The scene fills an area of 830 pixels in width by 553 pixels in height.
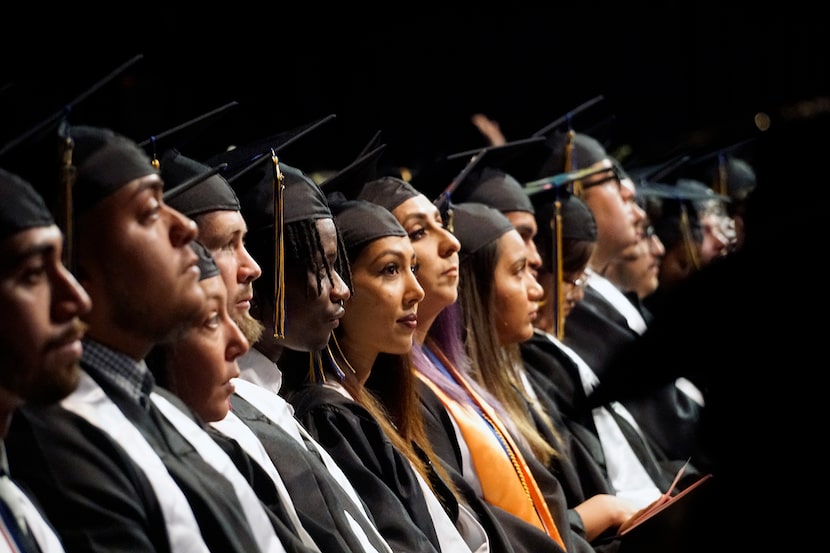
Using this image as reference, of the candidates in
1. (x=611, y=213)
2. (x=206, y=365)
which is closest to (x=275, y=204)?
(x=206, y=365)

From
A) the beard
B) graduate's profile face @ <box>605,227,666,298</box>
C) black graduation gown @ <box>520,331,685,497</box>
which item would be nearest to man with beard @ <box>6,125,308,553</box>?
the beard

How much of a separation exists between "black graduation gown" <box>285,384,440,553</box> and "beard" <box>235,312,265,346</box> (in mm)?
359

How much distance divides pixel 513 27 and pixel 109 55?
3.29 m

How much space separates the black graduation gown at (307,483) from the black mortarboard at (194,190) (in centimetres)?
38

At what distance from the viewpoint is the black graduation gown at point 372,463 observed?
2.94m

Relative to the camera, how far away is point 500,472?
140 inches

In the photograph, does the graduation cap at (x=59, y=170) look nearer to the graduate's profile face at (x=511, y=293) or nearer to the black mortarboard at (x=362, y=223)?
the black mortarboard at (x=362, y=223)

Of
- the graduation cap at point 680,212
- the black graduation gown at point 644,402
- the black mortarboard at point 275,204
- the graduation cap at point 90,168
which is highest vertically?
the graduation cap at point 90,168

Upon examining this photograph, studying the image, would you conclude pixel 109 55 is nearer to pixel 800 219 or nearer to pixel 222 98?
pixel 222 98

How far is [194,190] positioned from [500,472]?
4.22ft

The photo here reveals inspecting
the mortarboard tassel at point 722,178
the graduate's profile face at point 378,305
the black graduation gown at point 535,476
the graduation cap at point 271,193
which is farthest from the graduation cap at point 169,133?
the mortarboard tassel at point 722,178

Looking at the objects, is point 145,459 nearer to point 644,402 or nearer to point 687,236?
point 644,402

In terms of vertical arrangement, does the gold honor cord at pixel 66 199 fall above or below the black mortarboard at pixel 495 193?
above

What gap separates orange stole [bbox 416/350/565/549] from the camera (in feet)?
11.6
